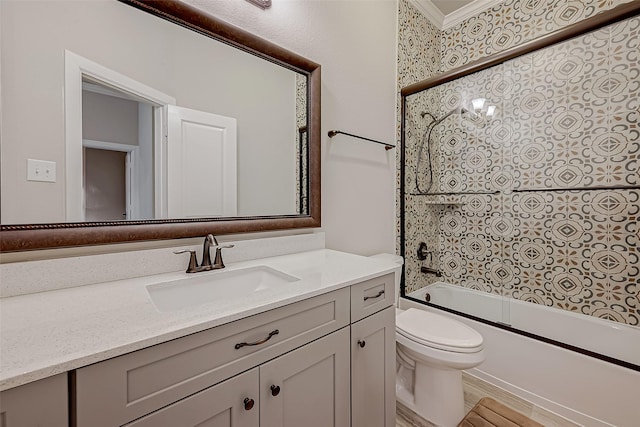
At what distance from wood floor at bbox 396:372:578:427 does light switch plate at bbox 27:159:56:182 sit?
6.18 feet

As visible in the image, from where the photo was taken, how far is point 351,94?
179 cm

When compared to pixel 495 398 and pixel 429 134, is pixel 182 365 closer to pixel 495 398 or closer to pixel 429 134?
pixel 495 398

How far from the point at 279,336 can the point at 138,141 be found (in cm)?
87

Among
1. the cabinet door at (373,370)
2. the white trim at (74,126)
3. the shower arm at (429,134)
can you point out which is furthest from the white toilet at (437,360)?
the white trim at (74,126)

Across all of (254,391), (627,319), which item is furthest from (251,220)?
(627,319)

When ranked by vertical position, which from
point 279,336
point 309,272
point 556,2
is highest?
point 556,2

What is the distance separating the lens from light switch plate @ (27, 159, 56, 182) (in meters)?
0.79

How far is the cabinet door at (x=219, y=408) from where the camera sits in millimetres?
592

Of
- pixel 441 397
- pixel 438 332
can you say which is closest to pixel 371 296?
pixel 438 332

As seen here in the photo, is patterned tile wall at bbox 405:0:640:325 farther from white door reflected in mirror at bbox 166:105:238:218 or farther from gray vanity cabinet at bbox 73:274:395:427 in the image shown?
white door reflected in mirror at bbox 166:105:238:218

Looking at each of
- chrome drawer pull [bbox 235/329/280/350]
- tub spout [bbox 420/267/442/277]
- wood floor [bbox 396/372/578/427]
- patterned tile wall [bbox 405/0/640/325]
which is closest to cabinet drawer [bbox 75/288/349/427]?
chrome drawer pull [bbox 235/329/280/350]

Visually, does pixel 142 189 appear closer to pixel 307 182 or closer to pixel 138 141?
pixel 138 141

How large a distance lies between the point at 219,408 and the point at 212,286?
0.46 metres

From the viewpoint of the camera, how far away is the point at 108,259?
0.91 m
